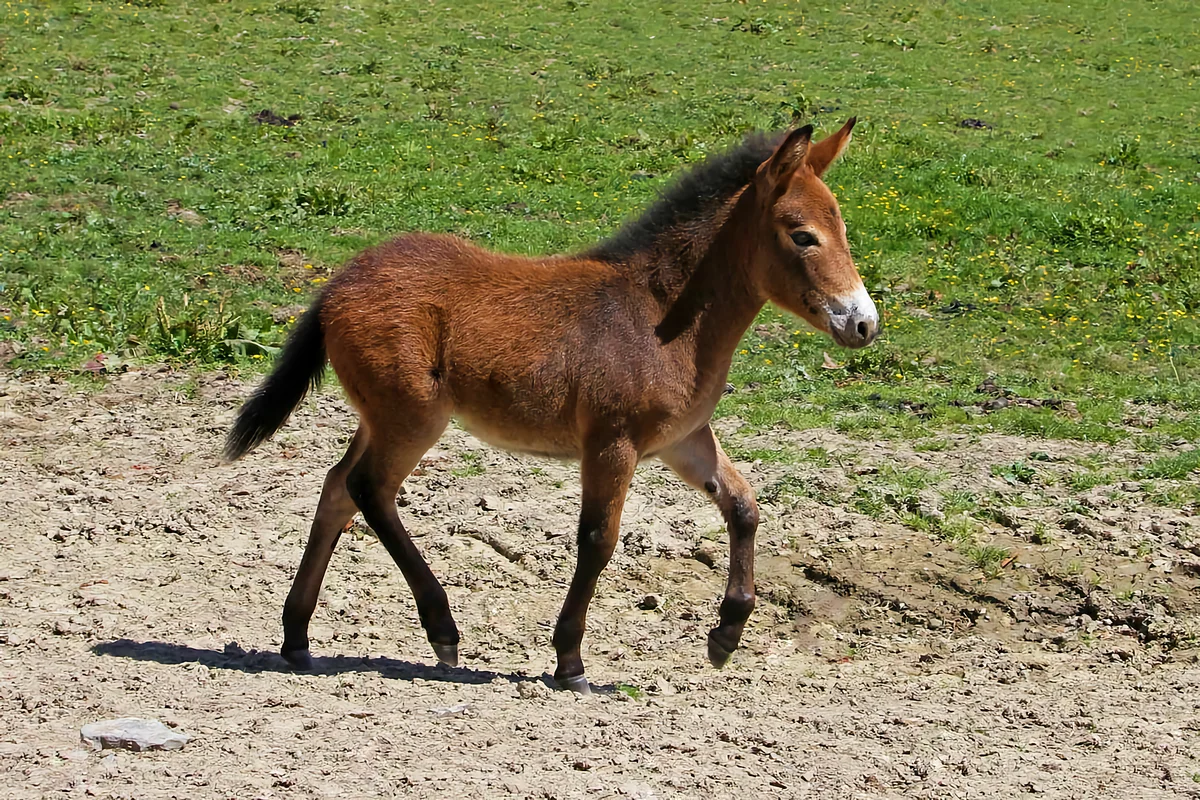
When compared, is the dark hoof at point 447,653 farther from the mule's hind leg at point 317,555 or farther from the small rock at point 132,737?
the small rock at point 132,737

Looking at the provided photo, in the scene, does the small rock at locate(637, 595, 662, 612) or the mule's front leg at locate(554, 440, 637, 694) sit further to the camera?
the small rock at locate(637, 595, 662, 612)

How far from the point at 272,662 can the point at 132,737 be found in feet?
4.48

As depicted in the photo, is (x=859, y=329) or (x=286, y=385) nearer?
(x=859, y=329)

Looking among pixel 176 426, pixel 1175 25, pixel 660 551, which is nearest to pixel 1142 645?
pixel 660 551

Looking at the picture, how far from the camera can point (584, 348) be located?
595 cm

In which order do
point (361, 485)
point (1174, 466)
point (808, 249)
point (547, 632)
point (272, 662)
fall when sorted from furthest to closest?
point (1174, 466)
point (547, 632)
point (272, 662)
point (361, 485)
point (808, 249)

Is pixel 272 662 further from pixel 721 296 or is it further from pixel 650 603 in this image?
pixel 721 296

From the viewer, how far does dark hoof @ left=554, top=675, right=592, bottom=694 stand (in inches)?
233

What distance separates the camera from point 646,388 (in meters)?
5.83

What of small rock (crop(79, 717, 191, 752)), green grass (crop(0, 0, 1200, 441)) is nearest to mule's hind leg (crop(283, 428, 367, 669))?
small rock (crop(79, 717, 191, 752))

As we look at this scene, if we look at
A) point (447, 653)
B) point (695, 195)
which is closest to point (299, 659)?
point (447, 653)

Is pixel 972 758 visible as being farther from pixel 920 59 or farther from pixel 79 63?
pixel 920 59

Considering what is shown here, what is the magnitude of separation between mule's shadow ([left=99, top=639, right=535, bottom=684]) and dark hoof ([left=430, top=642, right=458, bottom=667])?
0.09ft

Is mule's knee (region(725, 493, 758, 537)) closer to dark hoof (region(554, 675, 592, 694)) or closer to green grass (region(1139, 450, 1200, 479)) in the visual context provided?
dark hoof (region(554, 675, 592, 694))
